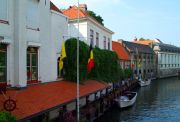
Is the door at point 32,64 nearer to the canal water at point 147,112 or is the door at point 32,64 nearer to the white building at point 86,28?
the white building at point 86,28

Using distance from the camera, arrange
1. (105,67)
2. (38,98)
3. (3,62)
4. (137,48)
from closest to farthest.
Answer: (38,98) → (3,62) → (105,67) → (137,48)

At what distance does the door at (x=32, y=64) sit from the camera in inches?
903

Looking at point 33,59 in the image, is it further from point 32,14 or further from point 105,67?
point 105,67

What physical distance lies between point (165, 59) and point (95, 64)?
78.1 meters

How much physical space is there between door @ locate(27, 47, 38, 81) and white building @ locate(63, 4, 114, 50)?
912 cm

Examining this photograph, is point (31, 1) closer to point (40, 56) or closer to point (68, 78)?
point (40, 56)

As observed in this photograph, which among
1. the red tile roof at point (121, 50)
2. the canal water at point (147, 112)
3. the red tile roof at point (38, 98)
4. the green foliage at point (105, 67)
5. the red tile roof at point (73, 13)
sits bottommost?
the canal water at point (147, 112)

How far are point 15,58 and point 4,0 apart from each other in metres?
3.61

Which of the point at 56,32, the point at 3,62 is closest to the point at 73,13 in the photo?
the point at 56,32

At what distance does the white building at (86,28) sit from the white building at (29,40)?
564 centimetres

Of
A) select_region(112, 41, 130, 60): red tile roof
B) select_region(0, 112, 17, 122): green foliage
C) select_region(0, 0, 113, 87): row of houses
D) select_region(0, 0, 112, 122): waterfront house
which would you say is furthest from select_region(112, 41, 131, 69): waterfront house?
select_region(0, 112, 17, 122): green foliage

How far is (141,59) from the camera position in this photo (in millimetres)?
89125

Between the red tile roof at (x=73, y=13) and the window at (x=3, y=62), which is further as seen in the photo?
the red tile roof at (x=73, y=13)

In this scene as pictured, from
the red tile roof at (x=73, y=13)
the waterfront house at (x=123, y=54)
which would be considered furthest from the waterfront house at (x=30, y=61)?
the waterfront house at (x=123, y=54)
